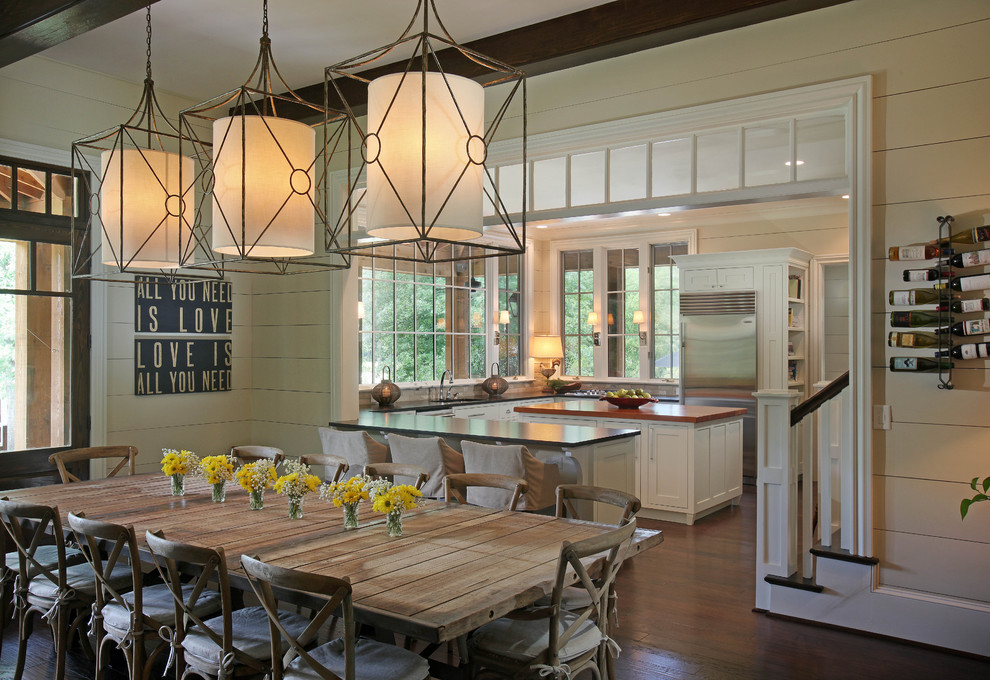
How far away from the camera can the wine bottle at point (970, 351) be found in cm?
325

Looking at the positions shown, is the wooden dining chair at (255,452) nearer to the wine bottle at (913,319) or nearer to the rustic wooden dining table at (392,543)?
the rustic wooden dining table at (392,543)

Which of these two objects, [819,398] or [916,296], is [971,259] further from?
[819,398]

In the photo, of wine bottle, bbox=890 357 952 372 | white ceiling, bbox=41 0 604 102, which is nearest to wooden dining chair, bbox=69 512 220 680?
white ceiling, bbox=41 0 604 102

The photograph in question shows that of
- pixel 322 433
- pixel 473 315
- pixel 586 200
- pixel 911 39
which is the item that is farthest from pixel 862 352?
pixel 473 315

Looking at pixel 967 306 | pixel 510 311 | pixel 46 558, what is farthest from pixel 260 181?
pixel 510 311

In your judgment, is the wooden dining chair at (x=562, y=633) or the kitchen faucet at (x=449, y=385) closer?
the wooden dining chair at (x=562, y=633)


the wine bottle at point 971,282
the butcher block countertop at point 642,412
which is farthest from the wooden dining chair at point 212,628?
the butcher block countertop at point 642,412

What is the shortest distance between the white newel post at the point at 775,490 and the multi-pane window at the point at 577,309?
5.42 m

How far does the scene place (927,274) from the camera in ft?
11.1

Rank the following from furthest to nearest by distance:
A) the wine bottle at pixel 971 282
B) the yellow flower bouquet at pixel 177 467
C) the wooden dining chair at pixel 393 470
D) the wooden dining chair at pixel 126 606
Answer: the wooden dining chair at pixel 393 470
the yellow flower bouquet at pixel 177 467
the wine bottle at pixel 971 282
the wooden dining chair at pixel 126 606

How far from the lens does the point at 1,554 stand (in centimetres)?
315

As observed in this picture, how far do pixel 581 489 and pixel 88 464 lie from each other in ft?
11.8

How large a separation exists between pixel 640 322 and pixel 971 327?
5575 millimetres

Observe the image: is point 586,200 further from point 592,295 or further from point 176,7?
point 592,295
